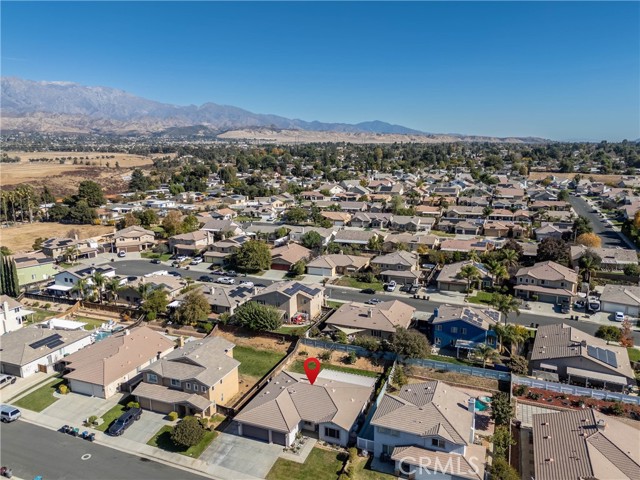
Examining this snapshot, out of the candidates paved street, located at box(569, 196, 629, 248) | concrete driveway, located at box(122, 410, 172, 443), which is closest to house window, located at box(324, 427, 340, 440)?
concrete driveway, located at box(122, 410, 172, 443)

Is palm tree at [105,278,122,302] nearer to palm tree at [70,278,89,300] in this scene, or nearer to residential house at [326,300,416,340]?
palm tree at [70,278,89,300]

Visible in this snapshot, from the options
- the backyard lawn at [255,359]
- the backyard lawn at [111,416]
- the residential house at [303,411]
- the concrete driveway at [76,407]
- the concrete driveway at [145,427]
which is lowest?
the concrete driveway at [76,407]

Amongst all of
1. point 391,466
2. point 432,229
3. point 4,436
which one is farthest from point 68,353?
point 432,229

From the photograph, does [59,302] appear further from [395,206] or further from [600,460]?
[395,206]

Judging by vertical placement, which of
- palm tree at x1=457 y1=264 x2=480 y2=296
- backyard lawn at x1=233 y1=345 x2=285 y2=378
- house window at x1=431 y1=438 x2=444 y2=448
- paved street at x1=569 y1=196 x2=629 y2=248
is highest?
paved street at x1=569 y1=196 x2=629 y2=248

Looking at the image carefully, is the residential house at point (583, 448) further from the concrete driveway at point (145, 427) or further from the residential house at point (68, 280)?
the residential house at point (68, 280)

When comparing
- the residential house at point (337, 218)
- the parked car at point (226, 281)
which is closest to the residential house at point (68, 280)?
the parked car at point (226, 281)
